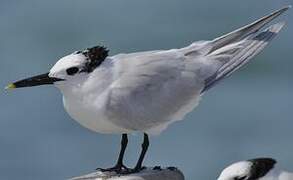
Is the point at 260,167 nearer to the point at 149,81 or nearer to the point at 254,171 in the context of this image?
the point at 254,171

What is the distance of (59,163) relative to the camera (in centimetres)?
991

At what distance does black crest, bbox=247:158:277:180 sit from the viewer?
5574mm

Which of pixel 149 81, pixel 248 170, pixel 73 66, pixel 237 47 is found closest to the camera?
pixel 73 66

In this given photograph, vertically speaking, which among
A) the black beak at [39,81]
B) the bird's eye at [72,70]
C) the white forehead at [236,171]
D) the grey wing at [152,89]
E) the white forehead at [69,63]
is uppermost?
the white forehead at [69,63]

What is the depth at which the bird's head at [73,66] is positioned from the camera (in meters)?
5.40

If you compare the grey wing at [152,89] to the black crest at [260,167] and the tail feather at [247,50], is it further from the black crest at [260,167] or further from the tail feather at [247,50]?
the black crest at [260,167]

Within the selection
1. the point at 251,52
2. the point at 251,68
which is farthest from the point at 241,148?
the point at 251,52

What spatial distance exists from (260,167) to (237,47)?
2.63 ft

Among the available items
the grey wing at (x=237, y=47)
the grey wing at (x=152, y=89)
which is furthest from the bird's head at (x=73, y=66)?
the grey wing at (x=237, y=47)

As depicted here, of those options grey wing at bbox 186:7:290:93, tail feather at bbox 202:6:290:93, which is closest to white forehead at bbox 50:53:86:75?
grey wing at bbox 186:7:290:93

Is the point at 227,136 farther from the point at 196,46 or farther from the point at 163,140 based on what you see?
the point at 196,46

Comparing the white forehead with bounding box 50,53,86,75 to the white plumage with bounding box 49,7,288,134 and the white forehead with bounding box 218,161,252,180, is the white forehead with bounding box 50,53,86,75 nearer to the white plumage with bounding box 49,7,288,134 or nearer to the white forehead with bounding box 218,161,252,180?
the white plumage with bounding box 49,7,288,134

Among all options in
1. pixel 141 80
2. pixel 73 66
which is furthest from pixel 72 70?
pixel 141 80

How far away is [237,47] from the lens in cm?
611
